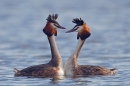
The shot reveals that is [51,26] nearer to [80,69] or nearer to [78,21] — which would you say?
→ [78,21]

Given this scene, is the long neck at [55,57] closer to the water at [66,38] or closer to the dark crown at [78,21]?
the water at [66,38]

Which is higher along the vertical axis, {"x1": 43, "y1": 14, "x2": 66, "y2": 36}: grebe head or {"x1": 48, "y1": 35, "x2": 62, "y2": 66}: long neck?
{"x1": 43, "y1": 14, "x2": 66, "y2": 36}: grebe head

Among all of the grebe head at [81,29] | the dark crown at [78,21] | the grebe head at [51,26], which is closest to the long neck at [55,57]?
the grebe head at [51,26]

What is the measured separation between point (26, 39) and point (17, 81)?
41.2 ft

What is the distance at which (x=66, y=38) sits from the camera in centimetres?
3097

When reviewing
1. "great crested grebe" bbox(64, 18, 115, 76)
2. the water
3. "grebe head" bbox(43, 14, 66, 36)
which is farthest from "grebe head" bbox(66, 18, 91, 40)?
the water

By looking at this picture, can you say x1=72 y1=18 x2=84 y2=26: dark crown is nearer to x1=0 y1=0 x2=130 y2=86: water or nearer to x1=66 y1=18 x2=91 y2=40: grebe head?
x1=66 y1=18 x2=91 y2=40: grebe head

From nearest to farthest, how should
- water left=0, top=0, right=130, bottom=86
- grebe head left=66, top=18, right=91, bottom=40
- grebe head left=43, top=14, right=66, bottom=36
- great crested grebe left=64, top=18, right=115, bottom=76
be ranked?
water left=0, top=0, right=130, bottom=86, great crested grebe left=64, top=18, right=115, bottom=76, grebe head left=66, top=18, right=91, bottom=40, grebe head left=43, top=14, right=66, bottom=36

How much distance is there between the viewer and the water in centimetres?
1892

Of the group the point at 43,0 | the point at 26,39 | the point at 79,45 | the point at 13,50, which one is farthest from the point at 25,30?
the point at 43,0

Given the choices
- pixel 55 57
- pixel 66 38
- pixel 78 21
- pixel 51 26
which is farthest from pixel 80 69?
pixel 66 38

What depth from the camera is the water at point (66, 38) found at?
62.1ft

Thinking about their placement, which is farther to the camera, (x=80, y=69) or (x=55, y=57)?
(x=55, y=57)

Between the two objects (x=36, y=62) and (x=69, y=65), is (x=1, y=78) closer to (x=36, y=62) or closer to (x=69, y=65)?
(x=69, y=65)
